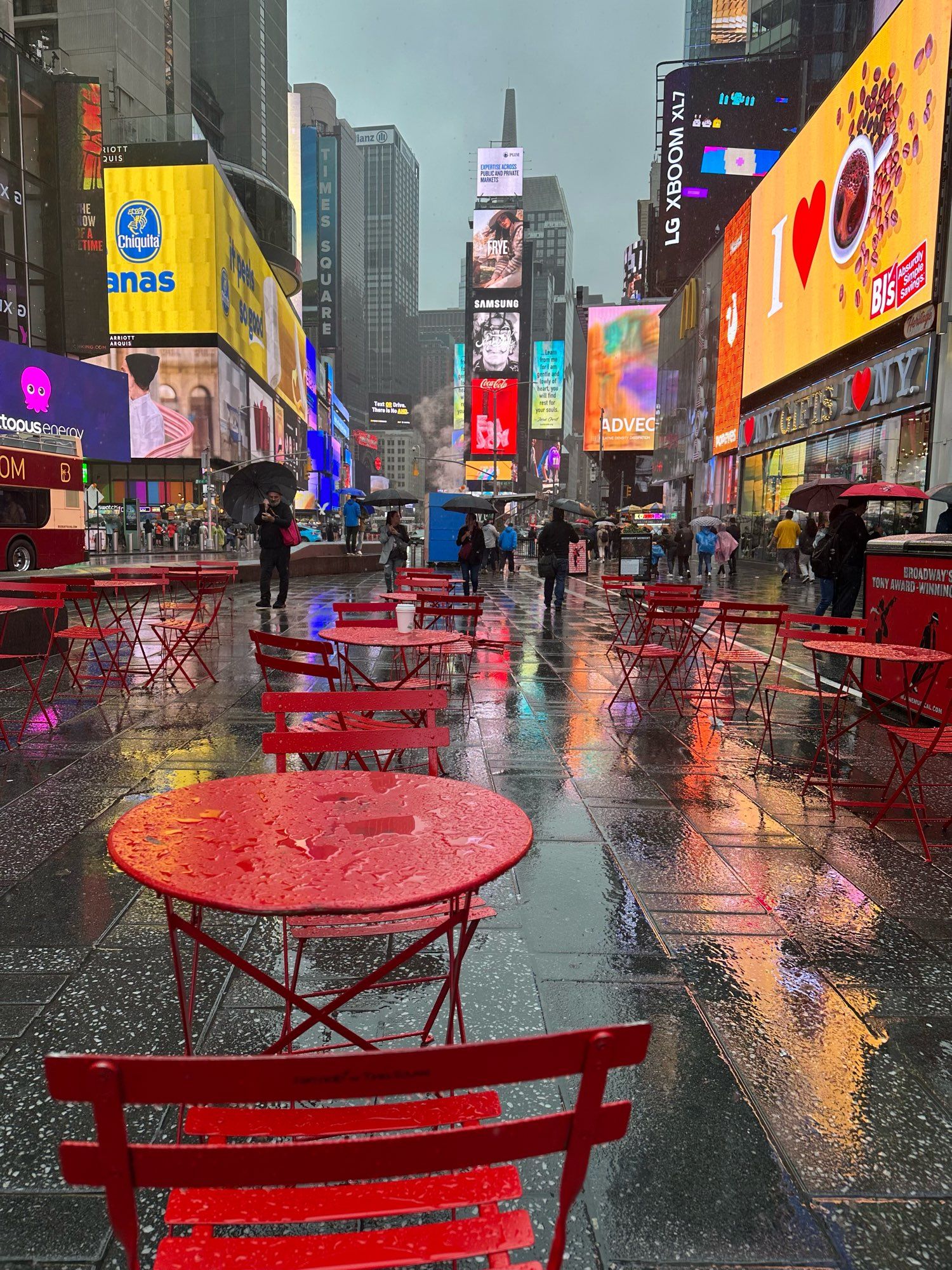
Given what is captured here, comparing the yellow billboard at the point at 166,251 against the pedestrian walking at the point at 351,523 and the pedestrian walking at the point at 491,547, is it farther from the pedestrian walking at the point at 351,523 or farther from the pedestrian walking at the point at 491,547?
the pedestrian walking at the point at 491,547

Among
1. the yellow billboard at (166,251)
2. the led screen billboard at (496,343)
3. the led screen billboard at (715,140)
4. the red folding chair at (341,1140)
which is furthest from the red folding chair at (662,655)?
the led screen billboard at (496,343)

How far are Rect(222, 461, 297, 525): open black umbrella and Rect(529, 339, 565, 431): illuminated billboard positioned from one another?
112m

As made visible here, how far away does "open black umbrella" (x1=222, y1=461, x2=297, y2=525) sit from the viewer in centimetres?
2002

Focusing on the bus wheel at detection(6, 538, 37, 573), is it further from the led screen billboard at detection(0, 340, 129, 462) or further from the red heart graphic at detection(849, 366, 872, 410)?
the red heart graphic at detection(849, 366, 872, 410)

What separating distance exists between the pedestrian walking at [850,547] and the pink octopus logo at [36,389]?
18624mm

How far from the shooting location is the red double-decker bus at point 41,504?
1636cm

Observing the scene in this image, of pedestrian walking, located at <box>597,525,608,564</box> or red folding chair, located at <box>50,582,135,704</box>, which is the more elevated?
pedestrian walking, located at <box>597,525,608,564</box>

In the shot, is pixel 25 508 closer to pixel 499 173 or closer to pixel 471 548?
pixel 471 548

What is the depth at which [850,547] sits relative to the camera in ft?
34.4

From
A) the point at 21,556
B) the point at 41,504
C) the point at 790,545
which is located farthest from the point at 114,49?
the point at 790,545

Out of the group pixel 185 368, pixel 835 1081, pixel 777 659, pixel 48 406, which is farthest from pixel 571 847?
pixel 185 368

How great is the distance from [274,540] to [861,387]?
55.4 ft

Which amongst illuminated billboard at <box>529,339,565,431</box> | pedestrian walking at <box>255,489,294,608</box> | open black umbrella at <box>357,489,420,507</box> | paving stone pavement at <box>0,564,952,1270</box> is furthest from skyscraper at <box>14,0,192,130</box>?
illuminated billboard at <box>529,339,565,431</box>

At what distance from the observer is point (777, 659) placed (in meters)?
10.5
